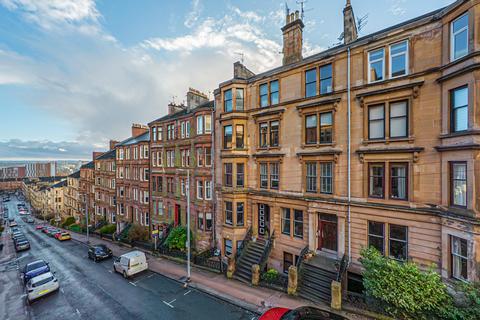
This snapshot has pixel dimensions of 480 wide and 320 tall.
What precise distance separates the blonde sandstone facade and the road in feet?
20.4

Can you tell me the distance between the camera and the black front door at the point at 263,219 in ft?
63.0

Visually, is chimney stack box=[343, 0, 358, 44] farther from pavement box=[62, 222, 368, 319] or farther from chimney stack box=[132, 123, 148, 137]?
chimney stack box=[132, 123, 148, 137]

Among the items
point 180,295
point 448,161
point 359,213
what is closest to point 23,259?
point 180,295

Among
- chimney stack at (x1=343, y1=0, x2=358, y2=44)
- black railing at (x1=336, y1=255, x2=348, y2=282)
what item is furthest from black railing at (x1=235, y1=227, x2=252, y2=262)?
chimney stack at (x1=343, y1=0, x2=358, y2=44)

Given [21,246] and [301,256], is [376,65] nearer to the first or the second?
[301,256]

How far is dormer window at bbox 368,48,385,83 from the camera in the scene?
13206 millimetres

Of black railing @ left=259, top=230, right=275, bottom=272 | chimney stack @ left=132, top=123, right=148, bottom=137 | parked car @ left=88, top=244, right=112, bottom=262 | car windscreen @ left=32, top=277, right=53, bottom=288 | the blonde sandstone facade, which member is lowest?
parked car @ left=88, top=244, right=112, bottom=262

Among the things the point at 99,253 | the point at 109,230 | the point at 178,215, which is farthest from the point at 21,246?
the point at 178,215

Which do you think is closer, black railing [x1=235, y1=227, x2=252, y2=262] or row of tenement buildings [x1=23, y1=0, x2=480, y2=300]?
row of tenement buildings [x1=23, y1=0, x2=480, y2=300]

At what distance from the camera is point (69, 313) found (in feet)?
45.4

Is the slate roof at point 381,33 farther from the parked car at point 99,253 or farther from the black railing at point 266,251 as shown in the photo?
the parked car at point 99,253

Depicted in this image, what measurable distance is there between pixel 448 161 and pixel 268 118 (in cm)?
1168

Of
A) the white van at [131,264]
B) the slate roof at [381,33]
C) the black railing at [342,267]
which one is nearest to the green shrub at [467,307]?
the black railing at [342,267]

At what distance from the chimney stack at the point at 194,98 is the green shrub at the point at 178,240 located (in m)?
14.5
